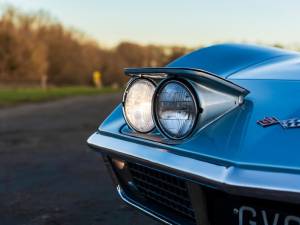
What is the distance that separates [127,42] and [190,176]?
194 ft

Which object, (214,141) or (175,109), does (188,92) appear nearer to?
(175,109)

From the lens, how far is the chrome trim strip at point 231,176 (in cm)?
156

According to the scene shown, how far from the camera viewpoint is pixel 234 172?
5.51 feet

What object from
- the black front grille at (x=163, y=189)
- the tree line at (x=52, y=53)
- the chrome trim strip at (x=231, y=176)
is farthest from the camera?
the tree line at (x=52, y=53)

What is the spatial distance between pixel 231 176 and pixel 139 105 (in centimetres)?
69

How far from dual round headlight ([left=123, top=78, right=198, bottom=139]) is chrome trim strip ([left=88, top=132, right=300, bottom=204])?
10cm

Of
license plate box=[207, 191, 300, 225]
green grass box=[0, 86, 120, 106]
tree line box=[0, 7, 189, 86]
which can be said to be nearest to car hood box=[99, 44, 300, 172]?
license plate box=[207, 191, 300, 225]

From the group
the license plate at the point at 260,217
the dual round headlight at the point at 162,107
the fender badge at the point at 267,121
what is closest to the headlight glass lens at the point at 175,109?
the dual round headlight at the point at 162,107

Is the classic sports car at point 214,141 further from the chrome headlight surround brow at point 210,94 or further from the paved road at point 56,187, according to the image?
the paved road at point 56,187

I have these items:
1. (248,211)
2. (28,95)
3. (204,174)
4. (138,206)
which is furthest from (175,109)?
(28,95)

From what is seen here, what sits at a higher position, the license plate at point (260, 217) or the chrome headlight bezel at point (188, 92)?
the chrome headlight bezel at point (188, 92)

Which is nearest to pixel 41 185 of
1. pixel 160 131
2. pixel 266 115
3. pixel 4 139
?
pixel 160 131

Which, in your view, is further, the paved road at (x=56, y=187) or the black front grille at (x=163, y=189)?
the paved road at (x=56, y=187)

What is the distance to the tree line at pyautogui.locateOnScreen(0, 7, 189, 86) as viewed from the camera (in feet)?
161
